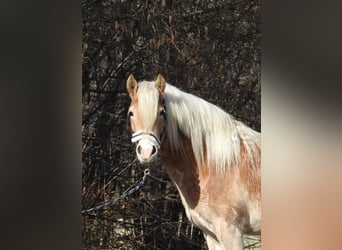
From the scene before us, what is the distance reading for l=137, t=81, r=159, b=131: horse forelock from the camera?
2.46 m

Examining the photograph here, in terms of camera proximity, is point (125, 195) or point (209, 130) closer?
point (209, 130)

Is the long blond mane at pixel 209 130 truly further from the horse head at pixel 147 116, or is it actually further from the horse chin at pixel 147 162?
the horse chin at pixel 147 162

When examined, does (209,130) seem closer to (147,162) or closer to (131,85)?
(147,162)

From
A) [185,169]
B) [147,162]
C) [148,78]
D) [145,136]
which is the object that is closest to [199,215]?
[185,169]

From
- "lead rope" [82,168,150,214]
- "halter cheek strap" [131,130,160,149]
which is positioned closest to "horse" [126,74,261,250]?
"halter cheek strap" [131,130,160,149]

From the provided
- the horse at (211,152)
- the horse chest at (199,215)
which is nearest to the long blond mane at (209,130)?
the horse at (211,152)

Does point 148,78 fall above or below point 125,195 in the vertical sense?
above

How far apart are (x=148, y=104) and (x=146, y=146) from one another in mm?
228

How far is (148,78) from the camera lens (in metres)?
2.54
